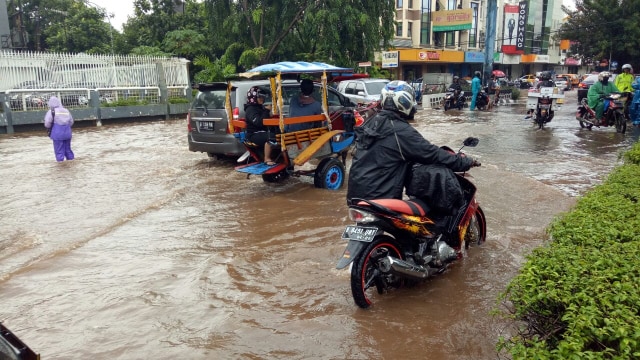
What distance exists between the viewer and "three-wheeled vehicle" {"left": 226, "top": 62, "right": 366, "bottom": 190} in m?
7.64

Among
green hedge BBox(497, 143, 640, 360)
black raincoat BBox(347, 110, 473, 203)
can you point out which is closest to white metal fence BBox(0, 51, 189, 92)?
black raincoat BBox(347, 110, 473, 203)

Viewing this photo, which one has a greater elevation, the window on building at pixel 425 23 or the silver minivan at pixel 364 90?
the window on building at pixel 425 23

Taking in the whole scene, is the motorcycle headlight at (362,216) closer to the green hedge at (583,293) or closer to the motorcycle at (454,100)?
the green hedge at (583,293)

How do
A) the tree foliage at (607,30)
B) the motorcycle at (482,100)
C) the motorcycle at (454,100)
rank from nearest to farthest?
1. the motorcycle at (482,100)
2. the motorcycle at (454,100)
3. the tree foliage at (607,30)

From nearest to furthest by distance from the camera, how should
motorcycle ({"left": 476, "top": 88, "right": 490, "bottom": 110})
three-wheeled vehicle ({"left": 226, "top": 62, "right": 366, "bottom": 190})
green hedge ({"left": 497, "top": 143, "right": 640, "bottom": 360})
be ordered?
green hedge ({"left": 497, "top": 143, "right": 640, "bottom": 360})
three-wheeled vehicle ({"left": 226, "top": 62, "right": 366, "bottom": 190})
motorcycle ({"left": 476, "top": 88, "right": 490, "bottom": 110})

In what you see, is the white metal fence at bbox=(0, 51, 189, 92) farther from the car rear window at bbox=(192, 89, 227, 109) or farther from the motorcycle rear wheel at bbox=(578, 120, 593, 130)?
the motorcycle rear wheel at bbox=(578, 120, 593, 130)

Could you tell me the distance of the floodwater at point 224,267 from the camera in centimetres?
373

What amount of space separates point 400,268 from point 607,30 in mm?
35194

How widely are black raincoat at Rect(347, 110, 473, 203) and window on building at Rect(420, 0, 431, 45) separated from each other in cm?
4139

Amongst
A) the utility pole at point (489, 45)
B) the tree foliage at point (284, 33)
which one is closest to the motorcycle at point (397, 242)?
the tree foliage at point (284, 33)

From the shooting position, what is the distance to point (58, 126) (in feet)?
35.4

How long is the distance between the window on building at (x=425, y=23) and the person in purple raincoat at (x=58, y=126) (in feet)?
121

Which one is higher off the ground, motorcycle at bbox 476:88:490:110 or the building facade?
the building facade

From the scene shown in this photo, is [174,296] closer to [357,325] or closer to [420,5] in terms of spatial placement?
[357,325]
